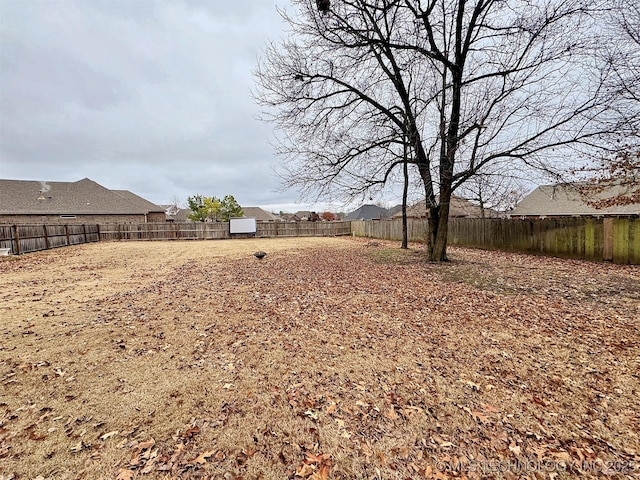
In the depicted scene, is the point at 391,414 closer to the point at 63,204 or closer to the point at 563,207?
the point at 563,207

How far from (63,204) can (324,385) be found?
31.2 meters

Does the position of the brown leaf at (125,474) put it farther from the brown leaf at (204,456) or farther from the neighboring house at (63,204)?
the neighboring house at (63,204)

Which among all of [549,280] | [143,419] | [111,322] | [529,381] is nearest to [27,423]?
[143,419]

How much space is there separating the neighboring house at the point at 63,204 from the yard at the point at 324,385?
24.5m

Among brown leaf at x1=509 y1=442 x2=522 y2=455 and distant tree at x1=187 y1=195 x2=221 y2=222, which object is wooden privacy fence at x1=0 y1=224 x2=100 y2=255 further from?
distant tree at x1=187 y1=195 x2=221 y2=222

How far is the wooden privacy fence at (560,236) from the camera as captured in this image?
833cm

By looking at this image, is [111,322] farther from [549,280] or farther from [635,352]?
[549,280]

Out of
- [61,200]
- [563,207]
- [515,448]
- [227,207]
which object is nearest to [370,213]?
[227,207]

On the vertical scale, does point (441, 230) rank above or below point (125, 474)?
above

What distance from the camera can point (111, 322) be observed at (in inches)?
168

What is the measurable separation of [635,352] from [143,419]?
16.5ft

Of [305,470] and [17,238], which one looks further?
[17,238]

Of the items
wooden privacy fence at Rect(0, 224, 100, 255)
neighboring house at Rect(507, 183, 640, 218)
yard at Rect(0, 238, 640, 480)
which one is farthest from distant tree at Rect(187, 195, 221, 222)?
neighboring house at Rect(507, 183, 640, 218)

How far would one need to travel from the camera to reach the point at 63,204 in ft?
78.3
